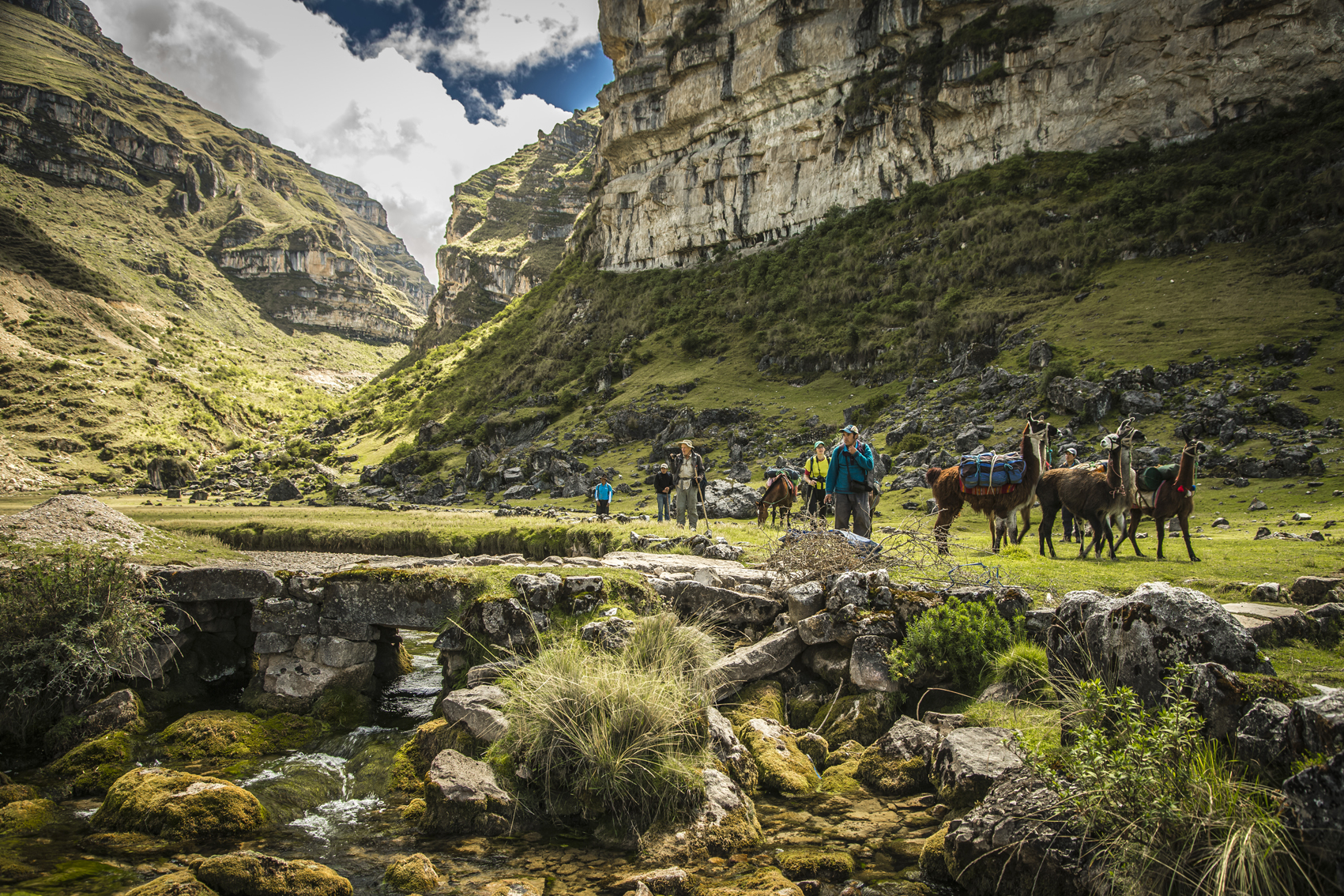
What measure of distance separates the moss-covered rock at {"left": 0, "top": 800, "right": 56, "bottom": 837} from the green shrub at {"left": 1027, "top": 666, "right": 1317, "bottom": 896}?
9.17 metres

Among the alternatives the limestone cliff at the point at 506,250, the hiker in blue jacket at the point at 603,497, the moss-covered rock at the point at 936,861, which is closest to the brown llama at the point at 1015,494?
the moss-covered rock at the point at 936,861

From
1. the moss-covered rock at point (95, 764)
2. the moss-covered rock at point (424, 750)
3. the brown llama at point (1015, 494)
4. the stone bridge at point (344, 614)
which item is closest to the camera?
the moss-covered rock at point (424, 750)

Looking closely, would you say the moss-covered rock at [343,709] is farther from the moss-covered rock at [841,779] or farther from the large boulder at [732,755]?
the moss-covered rock at [841,779]

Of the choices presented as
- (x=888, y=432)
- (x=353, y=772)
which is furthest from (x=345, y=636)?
(x=888, y=432)

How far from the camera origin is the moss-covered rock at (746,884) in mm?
4707

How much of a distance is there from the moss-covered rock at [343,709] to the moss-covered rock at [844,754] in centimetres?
653

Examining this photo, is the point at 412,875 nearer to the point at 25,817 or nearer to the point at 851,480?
the point at 25,817

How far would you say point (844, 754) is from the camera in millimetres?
7109

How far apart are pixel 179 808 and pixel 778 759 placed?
583 centimetres

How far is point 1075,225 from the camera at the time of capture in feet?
151

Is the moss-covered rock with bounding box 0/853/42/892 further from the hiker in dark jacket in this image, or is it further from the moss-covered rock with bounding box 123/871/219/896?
the hiker in dark jacket

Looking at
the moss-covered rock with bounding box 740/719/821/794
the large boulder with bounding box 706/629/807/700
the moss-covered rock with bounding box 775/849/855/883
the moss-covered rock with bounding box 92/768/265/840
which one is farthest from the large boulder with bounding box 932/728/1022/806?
the moss-covered rock with bounding box 92/768/265/840

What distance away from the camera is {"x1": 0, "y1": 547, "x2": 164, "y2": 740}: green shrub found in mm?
8438

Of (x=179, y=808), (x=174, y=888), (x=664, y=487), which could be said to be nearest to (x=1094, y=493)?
(x=664, y=487)
